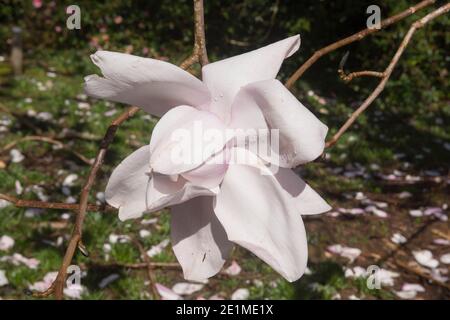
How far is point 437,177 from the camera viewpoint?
339 centimetres

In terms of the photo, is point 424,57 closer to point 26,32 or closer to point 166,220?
point 166,220

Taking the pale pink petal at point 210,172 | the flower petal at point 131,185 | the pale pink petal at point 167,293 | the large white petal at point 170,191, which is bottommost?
the pale pink petal at point 167,293

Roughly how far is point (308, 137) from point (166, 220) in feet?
7.21

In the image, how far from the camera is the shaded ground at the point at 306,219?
2205 mm

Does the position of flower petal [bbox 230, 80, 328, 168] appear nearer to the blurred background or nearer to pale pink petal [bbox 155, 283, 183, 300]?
the blurred background

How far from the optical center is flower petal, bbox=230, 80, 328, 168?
0.46 m

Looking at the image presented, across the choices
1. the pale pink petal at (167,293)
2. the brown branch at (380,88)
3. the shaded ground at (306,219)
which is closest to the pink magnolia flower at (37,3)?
the shaded ground at (306,219)

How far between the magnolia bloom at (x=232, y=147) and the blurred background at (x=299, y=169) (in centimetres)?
53

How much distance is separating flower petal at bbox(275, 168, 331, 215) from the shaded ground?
3.61 feet

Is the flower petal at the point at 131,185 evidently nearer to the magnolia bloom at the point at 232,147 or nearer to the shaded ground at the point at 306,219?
the magnolia bloom at the point at 232,147

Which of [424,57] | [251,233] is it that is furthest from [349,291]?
[424,57]

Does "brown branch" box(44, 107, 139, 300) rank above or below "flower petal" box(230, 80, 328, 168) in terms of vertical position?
below

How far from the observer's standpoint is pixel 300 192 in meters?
0.52

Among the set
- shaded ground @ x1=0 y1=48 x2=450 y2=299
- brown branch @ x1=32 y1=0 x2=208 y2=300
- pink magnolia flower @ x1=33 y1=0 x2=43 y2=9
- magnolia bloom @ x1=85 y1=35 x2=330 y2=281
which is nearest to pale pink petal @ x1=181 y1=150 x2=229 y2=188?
magnolia bloom @ x1=85 y1=35 x2=330 y2=281
